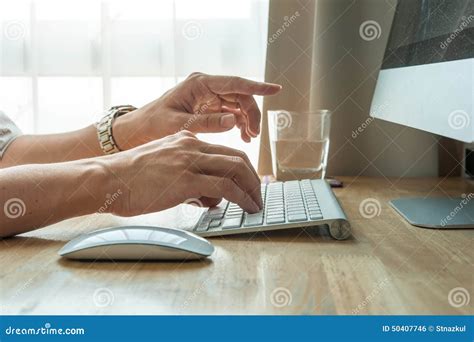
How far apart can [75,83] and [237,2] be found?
0.50 m

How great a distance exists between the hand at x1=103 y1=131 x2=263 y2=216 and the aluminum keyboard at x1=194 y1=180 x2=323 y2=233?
0.03m

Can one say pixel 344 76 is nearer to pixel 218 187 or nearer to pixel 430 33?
pixel 430 33

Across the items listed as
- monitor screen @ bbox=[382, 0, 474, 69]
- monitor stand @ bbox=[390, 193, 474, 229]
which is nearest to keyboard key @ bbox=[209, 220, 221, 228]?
monitor stand @ bbox=[390, 193, 474, 229]

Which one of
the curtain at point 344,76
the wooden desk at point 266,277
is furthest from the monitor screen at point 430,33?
the wooden desk at point 266,277

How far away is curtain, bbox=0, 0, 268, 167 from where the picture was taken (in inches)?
64.1

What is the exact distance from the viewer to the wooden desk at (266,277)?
50cm

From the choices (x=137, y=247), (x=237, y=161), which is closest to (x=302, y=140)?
(x=237, y=161)

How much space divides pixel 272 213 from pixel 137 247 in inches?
9.2

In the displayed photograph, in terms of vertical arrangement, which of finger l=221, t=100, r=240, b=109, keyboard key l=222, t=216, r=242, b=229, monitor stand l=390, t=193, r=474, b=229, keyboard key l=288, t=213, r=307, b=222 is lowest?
monitor stand l=390, t=193, r=474, b=229

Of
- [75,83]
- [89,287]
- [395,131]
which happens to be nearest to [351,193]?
[395,131]

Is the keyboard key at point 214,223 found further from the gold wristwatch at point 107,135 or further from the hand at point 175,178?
the gold wristwatch at point 107,135

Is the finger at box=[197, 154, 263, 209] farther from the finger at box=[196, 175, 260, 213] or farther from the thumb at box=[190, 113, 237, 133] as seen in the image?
the thumb at box=[190, 113, 237, 133]
